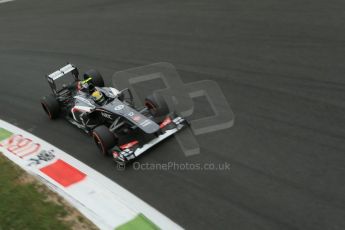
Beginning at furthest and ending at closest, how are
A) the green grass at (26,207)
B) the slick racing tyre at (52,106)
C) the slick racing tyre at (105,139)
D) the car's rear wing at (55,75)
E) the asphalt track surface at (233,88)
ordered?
1. the car's rear wing at (55,75)
2. the slick racing tyre at (52,106)
3. the slick racing tyre at (105,139)
4. the asphalt track surface at (233,88)
5. the green grass at (26,207)

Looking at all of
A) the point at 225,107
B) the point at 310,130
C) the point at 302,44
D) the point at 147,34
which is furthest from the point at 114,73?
the point at 310,130

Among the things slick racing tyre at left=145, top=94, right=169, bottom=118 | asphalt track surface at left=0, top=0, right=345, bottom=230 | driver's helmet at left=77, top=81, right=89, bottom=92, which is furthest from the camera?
driver's helmet at left=77, top=81, right=89, bottom=92

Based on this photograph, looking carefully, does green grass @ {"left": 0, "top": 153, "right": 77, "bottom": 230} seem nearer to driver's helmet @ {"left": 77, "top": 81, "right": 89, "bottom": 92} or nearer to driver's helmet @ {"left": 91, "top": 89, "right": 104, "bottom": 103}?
driver's helmet @ {"left": 91, "top": 89, "right": 104, "bottom": 103}

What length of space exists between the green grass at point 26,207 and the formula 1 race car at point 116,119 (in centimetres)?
170

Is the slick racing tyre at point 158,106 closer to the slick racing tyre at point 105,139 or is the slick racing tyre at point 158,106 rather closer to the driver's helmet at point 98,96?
the driver's helmet at point 98,96

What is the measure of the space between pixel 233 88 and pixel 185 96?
124 centimetres

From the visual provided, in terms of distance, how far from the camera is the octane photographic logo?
884 cm

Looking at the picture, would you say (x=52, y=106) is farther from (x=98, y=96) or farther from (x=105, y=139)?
(x=105, y=139)

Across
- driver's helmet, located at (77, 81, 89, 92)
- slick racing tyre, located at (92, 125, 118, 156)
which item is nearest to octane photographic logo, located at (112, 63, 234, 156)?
slick racing tyre, located at (92, 125, 118, 156)

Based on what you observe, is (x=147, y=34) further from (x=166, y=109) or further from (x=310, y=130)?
(x=310, y=130)

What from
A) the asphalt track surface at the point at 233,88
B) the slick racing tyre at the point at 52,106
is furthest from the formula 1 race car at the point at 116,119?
the asphalt track surface at the point at 233,88

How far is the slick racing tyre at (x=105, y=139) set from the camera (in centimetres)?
838

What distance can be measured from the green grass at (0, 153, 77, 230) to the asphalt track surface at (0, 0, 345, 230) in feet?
4.89

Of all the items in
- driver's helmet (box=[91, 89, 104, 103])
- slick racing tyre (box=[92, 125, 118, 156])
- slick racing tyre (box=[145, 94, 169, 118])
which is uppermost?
driver's helmet (box=[91, 89, 104, 103])
